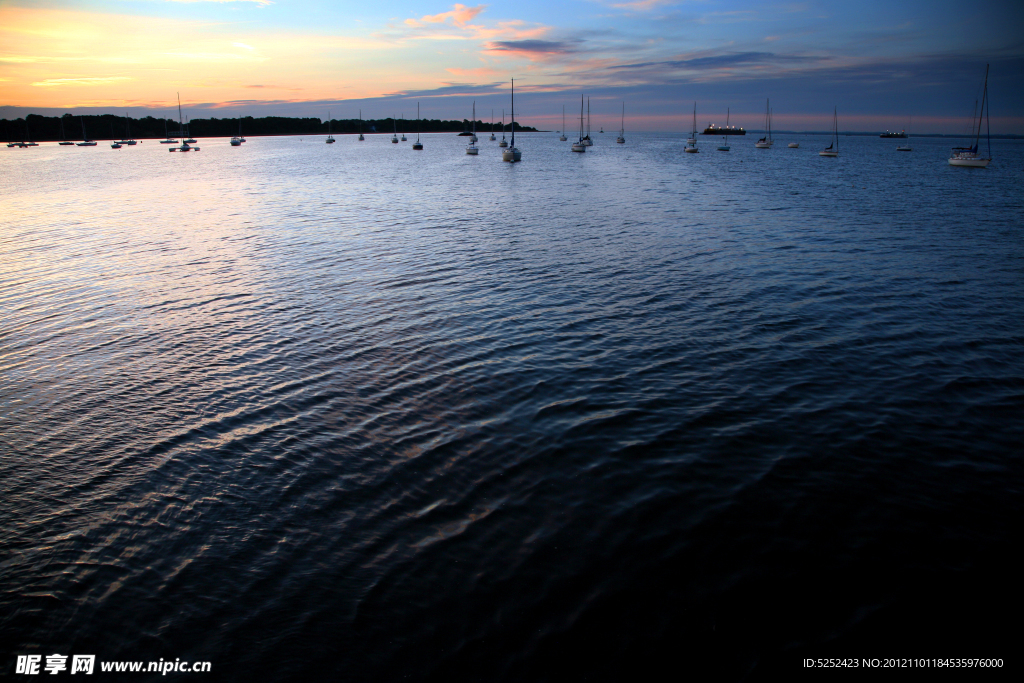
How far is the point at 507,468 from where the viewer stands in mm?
9844

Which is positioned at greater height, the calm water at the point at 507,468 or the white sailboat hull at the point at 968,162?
the white sailboat hull at the point at 968,162

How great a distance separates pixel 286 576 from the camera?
745 cm

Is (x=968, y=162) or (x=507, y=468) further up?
(x=968, y=162)

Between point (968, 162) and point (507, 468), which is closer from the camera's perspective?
point (507, 468)

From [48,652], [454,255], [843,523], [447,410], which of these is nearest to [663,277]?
[454,255]

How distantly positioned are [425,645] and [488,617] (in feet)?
2.66

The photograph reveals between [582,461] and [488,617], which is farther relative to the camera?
[582,461]

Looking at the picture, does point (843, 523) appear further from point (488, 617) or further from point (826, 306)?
point (826, 306)

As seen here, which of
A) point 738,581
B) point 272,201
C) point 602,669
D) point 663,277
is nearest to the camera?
point 602,669

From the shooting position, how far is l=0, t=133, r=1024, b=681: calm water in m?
6.69

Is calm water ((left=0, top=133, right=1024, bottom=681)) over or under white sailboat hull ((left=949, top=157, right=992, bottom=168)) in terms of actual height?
under

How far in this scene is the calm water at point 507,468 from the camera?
669 cm

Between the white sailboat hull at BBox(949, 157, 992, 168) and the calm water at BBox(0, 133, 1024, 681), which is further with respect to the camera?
the white sailboat hull at BBox(949, 157, 992, 168)

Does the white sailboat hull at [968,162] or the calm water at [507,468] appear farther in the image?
the white sailboat hull at [968,162]
